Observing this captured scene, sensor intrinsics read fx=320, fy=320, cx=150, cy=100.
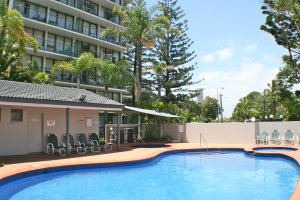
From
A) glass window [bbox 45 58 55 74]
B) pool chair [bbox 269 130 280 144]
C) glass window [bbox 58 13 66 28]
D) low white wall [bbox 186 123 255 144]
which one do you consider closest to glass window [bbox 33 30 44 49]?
glass window [bbox 45 58 55 74]

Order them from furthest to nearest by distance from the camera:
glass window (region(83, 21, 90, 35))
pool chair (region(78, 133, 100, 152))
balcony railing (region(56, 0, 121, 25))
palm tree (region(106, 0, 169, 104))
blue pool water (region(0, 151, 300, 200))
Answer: glass window (region(83, 21, 90, 35)), balcony railing (region(56, 0, 121, 25)), palm tree (region(106, 0, 169, 104)), pool chair (region(78, 133, 100, 152)), blue pool water (region(0, 151, 300, 200))

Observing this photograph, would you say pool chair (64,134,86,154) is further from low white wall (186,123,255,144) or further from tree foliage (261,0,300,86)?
tree foliage (261,0,300,86)

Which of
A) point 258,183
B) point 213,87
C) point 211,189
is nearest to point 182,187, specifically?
point 211,189

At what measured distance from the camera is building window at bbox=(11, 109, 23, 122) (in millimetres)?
15180

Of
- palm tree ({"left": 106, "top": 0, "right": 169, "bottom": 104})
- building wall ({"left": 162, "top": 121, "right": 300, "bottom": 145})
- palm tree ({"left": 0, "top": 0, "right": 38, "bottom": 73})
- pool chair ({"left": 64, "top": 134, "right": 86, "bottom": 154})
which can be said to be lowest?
pool chair ({"left": 64, "top": 134, "right": 86, "bottom": 154})

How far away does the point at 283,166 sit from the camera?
47.5 feet

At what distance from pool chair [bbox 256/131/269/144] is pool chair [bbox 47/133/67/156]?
1335cm

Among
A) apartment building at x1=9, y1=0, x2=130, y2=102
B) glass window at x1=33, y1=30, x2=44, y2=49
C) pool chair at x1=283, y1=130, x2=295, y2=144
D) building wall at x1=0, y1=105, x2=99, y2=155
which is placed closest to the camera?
building wall at x1=0, y1=105, x2=99, y2=155

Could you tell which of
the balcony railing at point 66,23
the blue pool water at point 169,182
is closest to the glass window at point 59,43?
the balcony railing at point 66,23

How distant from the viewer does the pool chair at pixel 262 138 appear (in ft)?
72.4

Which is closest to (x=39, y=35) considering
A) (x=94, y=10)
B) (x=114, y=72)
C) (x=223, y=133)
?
(x=94, y=10)

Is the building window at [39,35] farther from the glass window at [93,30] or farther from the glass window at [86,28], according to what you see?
the glass window at [93,30]

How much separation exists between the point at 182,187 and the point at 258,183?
271 cm

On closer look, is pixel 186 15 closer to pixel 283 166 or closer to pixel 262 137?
pixel 262 137
